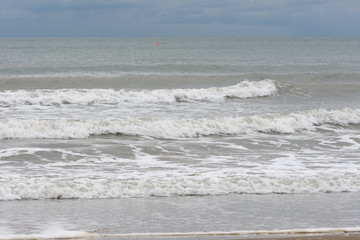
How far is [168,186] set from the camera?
30.3 ft

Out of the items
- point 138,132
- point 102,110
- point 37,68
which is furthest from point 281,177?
point 37,68

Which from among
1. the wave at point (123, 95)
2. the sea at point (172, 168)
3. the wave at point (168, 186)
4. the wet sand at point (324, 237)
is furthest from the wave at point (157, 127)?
the wet sand at point (324, 237)

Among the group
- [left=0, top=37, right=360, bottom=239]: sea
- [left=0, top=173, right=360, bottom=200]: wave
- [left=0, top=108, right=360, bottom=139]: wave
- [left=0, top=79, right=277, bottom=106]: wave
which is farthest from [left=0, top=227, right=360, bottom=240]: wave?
[left=0, top=79, right=277, bottom=106]: wave

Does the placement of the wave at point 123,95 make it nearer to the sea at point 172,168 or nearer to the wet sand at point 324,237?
the sea at point 172,168

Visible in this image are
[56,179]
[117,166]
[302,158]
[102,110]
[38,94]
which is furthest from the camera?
[38,94]

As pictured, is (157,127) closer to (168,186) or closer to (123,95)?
(168,186)

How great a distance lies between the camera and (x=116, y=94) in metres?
23.2

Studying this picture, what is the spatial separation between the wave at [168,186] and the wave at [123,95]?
1246 centimetres

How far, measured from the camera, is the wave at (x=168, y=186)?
8789 mm

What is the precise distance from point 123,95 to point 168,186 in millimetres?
14490

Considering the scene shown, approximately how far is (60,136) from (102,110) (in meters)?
5.16

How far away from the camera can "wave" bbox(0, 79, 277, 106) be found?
21.8 meters

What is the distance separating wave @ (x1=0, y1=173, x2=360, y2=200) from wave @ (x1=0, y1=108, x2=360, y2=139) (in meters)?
5.44

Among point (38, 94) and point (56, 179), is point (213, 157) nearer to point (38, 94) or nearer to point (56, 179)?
point (56, 179)
